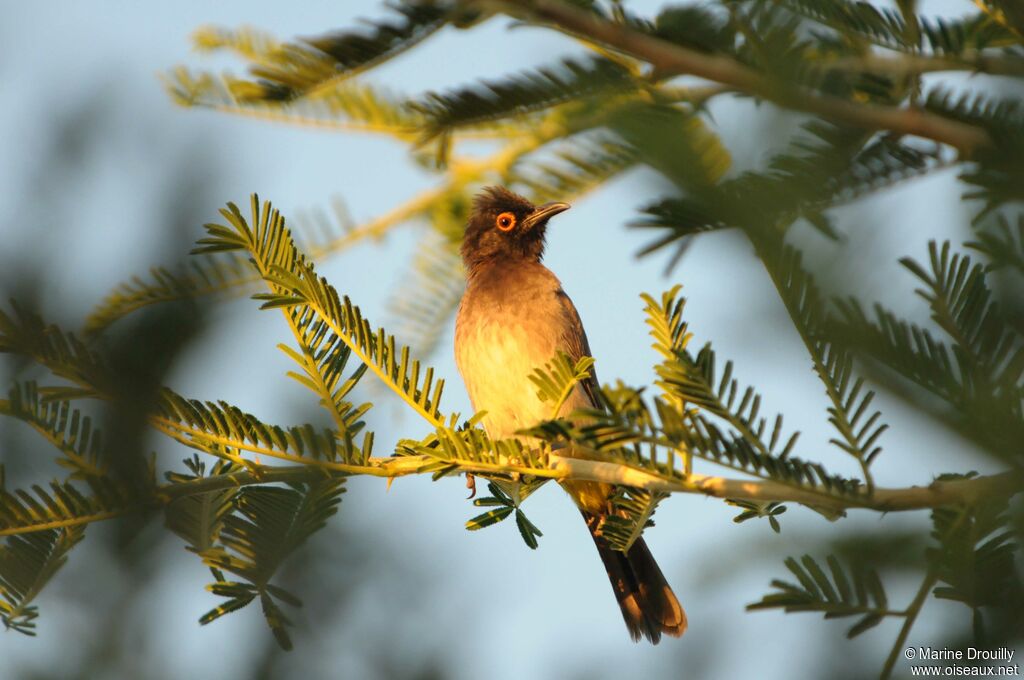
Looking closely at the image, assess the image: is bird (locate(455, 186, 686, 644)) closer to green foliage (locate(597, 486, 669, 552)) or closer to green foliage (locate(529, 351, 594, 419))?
green foliage (locate(597, 486, 669, 552))

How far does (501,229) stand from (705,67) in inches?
215

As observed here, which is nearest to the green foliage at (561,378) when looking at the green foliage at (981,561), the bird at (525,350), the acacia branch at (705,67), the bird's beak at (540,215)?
the acacia branch at (705,67)

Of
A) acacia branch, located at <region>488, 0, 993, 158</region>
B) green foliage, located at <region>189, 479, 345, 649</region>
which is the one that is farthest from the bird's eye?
green foliage, located at <region>189, 479, 345, 649</region>

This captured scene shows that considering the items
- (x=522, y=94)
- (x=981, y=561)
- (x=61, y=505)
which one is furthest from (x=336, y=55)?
(x=981, y=561)

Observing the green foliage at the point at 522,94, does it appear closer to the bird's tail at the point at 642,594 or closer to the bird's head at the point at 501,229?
the bird's tail at the point at 642,594

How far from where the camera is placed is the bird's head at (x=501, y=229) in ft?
24.7

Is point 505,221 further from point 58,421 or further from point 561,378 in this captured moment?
point 58,421

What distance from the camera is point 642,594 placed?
5.78 meters

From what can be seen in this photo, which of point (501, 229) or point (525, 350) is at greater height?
point (501, 229)

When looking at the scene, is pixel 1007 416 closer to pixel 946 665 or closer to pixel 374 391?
pixel 946 665

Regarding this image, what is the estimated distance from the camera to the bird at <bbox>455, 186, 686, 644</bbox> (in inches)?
227

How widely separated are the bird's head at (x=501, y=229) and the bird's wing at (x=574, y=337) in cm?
65

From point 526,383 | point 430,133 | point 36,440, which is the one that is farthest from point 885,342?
point 526,383

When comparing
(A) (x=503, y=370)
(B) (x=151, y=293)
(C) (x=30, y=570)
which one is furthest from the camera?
(A) (x=503, y=370)
